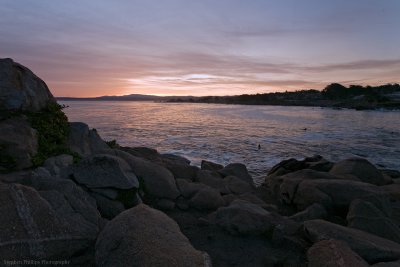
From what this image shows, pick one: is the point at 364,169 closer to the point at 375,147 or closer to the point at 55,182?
the point at 55,182

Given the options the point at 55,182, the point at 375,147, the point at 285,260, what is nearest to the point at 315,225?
the point at 285,260

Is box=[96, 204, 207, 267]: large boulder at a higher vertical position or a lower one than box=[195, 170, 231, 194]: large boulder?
higher

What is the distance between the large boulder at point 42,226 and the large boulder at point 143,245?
0.55 m

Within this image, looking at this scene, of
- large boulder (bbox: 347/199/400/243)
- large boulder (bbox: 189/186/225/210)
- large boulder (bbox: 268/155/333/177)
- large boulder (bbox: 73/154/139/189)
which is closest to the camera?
large boulder (bbox: 73/154/139/189)

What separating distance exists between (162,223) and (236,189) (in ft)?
24.0

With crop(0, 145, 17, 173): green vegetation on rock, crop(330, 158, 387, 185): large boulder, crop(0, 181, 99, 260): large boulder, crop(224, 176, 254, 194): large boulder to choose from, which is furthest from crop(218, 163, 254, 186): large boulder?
crop(0, 181, 99, 260): large boulder

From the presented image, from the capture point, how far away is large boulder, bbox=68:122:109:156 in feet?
41.1

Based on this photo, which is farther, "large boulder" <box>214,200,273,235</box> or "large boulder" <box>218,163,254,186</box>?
"large boulder" <box>218,163,254,186</box>

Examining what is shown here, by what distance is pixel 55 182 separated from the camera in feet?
24.0

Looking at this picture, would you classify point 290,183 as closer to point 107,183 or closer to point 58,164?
point 107,183

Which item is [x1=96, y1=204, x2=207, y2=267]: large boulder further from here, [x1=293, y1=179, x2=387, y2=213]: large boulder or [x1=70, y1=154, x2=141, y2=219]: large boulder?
[x1=293, y1=179, x2=387, y2=213]: large boulder

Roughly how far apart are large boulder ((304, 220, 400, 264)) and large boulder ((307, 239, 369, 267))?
50 cm

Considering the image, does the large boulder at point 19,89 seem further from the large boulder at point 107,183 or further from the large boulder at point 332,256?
the large boulder at point 332,256

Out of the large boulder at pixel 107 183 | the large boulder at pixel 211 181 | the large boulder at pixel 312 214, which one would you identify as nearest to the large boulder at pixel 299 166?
the large boulder at pixel 211 181
